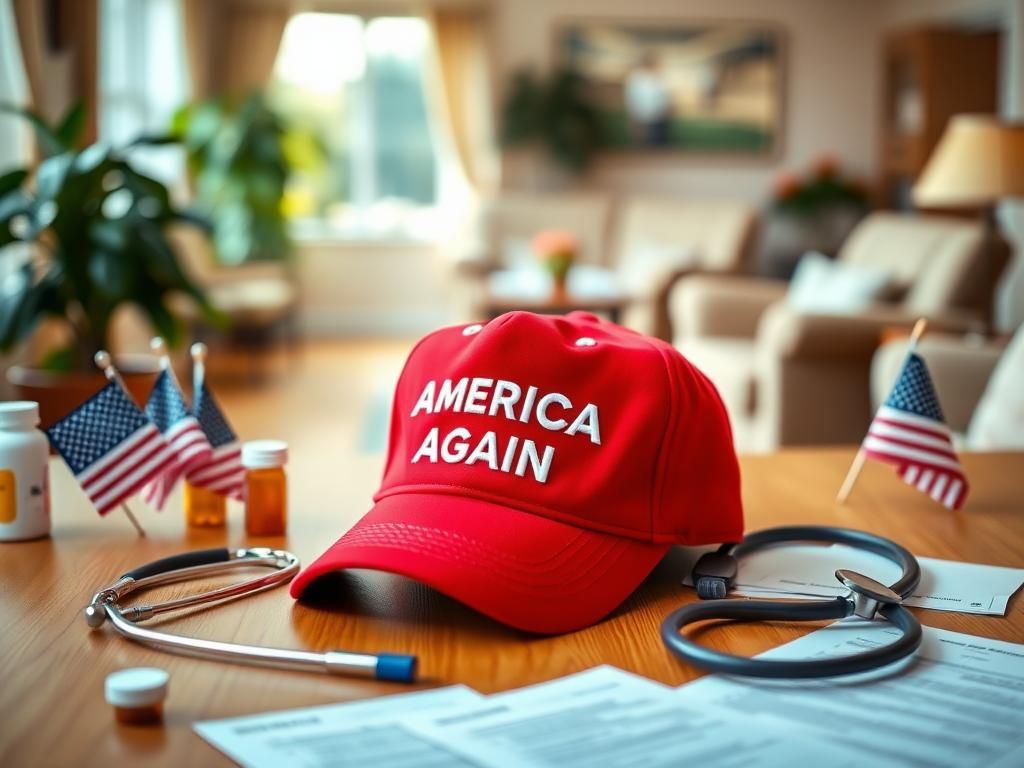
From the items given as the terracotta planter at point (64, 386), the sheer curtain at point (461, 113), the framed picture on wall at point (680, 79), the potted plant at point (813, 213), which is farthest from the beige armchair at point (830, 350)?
the sheer curtain at point (461, 113)

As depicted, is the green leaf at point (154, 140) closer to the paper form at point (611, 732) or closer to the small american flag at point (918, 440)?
the small american flag at point (918, 440)

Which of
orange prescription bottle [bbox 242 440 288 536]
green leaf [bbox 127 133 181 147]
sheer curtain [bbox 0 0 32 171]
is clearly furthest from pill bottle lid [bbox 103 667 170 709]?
sheer curtain [bbox 0 0 32 171]

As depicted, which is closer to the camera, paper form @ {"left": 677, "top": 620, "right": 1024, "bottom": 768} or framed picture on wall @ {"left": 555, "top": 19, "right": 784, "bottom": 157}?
paper form @ {"left": 677, "top": 620, "right": 1024, "bottom": 768}

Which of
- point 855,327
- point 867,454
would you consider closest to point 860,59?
point 855,327

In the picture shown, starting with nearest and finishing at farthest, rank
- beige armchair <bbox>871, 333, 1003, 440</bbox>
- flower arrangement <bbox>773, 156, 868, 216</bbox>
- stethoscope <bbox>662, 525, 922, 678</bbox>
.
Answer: stethoscope <bbox>662, 525, 922, 678</bbox>, beige armchair <bbox>871, 333, 1003, 440</bbox>, flower arrangement <bbox>773, 156, 868, 216</bbox>

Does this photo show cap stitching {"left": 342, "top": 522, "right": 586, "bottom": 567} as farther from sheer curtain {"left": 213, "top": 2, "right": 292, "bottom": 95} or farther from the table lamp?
sheer curtain {"left": 213, "top": 2, "right": 292, "bottom": 95}

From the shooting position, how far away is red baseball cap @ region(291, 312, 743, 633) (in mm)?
838

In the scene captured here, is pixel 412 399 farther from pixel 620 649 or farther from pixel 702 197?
pixel 702 197

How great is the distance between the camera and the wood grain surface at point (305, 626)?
69 centimetres

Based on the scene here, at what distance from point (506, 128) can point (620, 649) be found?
679 centimetres

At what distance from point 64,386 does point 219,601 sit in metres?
2.20

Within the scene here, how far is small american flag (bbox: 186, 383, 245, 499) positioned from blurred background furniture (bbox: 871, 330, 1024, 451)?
1.40 m

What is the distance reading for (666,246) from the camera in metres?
6.75

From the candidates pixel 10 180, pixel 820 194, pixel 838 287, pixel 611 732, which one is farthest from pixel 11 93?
pixel 820 194
